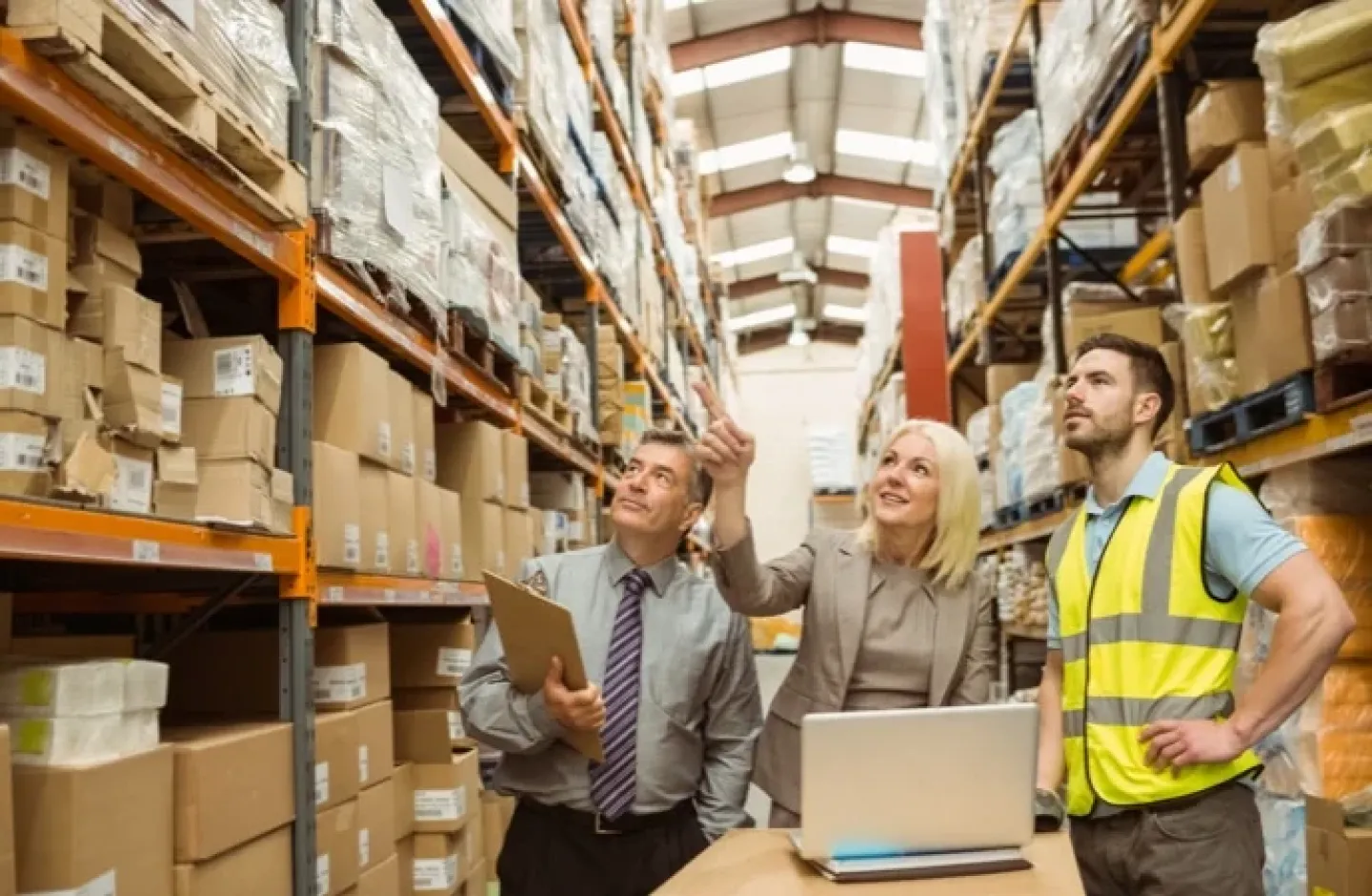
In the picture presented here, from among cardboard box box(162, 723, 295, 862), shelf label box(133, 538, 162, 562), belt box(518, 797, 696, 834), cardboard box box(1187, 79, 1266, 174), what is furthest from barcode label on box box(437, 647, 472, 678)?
cardboard box box(1187, 79, 1266, 174)

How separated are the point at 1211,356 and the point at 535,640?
2.46m

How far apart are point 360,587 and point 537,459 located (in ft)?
11.0

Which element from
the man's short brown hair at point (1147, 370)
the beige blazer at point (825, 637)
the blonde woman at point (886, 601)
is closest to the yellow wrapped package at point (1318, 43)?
the man's short brown hair at point (1147, 370)

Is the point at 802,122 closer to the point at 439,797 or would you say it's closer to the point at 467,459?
the point at 467,459

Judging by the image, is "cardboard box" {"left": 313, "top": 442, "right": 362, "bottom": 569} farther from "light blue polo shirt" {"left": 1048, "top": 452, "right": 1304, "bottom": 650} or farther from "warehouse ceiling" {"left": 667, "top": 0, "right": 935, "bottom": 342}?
"warehouse ceiling" {"left": 667, "top": 0, "right": 935, "bottom": 342}

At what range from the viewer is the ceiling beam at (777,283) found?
23234 millimetres

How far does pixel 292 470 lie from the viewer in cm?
280

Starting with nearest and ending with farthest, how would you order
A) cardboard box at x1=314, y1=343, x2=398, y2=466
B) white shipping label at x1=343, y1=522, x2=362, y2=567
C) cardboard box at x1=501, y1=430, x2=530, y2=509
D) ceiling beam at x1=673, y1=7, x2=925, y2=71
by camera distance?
1. white shipping label at x1=343, y1=522, x2=362, y2=567
2. cardboard box at x1=314, y1=343, x2=398, y2=466
3. cardboard box at x1=501, y1=430, x2=530, y2=509
4. ceiling beam at x1=673, y1=7, x2=925, y2=71

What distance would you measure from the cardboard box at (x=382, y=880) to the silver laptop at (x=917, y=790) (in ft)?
5.72

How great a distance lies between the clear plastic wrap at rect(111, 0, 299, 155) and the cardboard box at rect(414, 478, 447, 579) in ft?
4.21

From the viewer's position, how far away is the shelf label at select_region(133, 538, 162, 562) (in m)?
2.05

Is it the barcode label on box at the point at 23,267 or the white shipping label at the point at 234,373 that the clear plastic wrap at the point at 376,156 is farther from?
the barcode label on box at the point at 23,267

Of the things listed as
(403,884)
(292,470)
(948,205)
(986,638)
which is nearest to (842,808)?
(986,638)

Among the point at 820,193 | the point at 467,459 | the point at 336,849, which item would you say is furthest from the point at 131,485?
the point at 820,193
